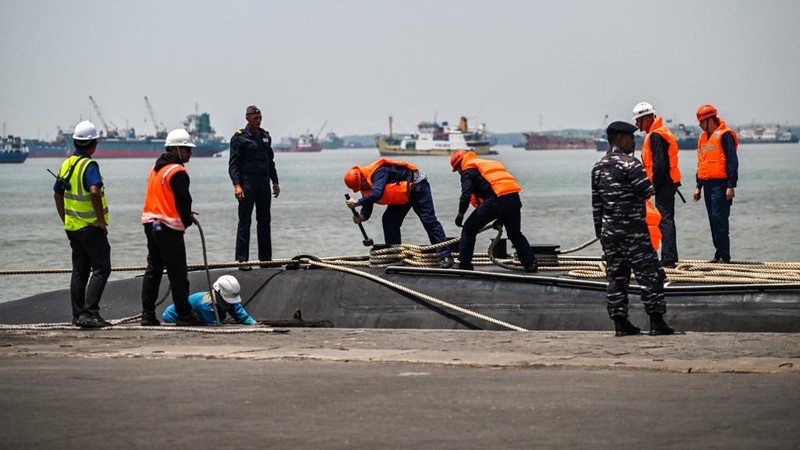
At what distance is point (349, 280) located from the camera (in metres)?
16.3

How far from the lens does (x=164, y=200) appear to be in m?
13.5

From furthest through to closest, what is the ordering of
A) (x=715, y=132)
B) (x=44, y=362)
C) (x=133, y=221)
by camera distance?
(x=133, y=221) < (x=715, y=132) < (x=44, y=362)


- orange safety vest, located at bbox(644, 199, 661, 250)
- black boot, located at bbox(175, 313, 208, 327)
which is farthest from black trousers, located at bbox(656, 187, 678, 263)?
black boot, located at bbox(175, 313, 208, 327)

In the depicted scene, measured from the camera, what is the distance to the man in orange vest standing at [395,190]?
16.9m

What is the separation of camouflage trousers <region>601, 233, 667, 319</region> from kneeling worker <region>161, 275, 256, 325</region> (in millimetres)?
3986

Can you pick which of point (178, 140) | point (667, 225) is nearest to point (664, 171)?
point (667, 225)

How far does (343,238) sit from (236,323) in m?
31.5

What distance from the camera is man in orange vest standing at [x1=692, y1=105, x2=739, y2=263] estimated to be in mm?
16625

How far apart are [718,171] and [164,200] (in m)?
6.69

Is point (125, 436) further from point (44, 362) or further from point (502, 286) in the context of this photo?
point (502, 286)

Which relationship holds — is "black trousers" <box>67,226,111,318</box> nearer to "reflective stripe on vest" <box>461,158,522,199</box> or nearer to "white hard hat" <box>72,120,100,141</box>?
"white hard hat" <box>72,120,100,141</box>

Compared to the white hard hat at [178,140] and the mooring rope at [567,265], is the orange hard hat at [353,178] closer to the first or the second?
the mooring rope at [567,265]

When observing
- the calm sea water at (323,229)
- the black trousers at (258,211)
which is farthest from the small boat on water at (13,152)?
the black trousers at (258,211)

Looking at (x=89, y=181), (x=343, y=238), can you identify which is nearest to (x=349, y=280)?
(x=89, y=181)
